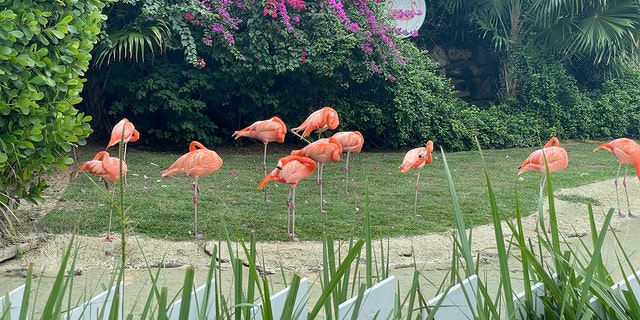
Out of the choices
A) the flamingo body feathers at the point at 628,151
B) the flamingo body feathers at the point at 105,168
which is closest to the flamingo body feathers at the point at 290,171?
the flamingo body feathers at the point at 105,168

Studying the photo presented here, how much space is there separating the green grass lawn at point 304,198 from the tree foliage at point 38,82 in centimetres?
51

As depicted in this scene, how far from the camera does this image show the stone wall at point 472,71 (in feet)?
44.0

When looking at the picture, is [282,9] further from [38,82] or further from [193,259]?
[193,259]

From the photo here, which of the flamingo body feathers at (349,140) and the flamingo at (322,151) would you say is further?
the flamingo body feathers at (349,140)

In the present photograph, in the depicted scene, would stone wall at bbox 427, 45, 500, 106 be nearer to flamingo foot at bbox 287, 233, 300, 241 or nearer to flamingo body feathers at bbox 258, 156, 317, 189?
flamingo body feathers at bbox 258, 156, 317, 189

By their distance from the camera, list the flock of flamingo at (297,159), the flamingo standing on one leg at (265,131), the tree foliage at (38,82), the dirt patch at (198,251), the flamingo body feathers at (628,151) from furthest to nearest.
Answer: the flamingo standing on one leg at (265,131) < the flamingo body feathers at (628,151) < the flock of flamingo at (297,159) < the dirt patch at (198,251) < the tree foliage at (38,82)

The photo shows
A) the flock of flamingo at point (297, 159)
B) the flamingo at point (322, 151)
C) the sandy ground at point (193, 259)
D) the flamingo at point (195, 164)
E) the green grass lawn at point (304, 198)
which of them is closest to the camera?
the sandy ground at point (193, 259)

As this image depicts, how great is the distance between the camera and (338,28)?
8.76 m

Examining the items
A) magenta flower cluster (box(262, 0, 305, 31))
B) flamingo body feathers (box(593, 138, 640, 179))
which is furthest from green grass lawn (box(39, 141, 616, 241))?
magenta flower cluster (box(262, 0, 305, 31))

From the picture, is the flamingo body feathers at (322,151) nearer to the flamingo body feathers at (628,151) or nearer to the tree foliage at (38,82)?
the tree foliage at (38,82)

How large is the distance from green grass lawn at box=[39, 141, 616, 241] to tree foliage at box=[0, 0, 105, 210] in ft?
1.67

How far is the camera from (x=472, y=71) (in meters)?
13.5

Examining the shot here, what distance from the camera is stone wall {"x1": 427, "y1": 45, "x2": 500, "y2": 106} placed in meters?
13.4

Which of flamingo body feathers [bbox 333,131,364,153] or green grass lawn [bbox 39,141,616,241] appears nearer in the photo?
green grass lawn [bbox 39,141,616,241]
